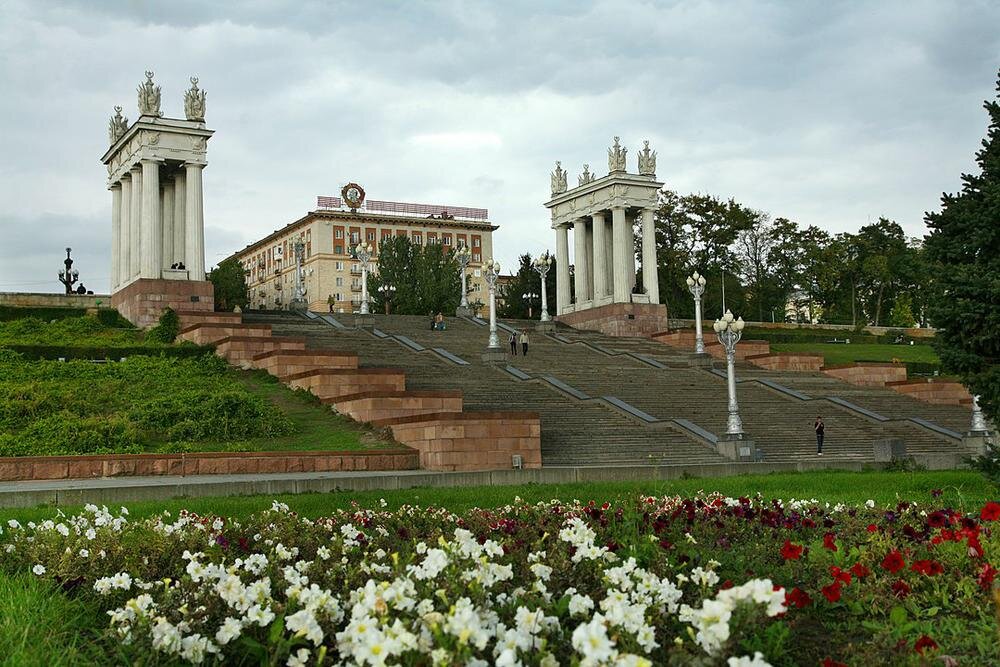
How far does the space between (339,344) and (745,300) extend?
38383mm

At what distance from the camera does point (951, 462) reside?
25078 mm

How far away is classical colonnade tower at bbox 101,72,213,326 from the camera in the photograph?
43500 millimetres

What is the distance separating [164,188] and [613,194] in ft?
76.1

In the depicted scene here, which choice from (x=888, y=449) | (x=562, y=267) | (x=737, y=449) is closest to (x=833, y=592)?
(x=737, y=449)

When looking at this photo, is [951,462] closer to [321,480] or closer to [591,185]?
[321,480]

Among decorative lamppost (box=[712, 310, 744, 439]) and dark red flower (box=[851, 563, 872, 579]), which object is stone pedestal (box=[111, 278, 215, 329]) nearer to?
decorative lamppost (box=[712, 310, 744, 439])

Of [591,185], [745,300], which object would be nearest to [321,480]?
[591,185]

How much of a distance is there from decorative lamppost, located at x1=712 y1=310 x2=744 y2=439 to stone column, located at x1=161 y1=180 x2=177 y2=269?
2658 centimetres

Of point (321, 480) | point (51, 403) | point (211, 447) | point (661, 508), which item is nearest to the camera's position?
point (661, 508)

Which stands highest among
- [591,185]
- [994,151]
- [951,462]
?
[591,185]

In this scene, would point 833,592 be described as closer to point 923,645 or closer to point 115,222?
point 923,645

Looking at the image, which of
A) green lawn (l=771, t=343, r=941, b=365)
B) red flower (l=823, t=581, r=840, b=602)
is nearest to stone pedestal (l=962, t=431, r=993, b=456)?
green lawn (l=771, t=343, r=941, b=365)

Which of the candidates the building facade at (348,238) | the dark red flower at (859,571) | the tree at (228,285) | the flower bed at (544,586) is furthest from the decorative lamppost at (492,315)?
the building facade at (348,238)

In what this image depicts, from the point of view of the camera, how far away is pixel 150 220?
44469 millimetres
